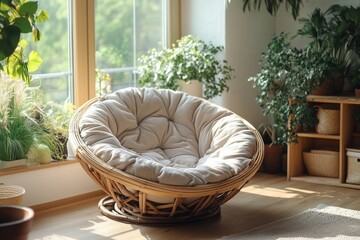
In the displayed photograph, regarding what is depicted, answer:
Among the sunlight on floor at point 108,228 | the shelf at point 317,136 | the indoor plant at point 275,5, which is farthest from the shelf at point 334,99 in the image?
the sunlight on floor at point 108,228

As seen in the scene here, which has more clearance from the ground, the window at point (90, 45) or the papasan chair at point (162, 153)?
the window at point (90, 45)

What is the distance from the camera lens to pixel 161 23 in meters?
5.42

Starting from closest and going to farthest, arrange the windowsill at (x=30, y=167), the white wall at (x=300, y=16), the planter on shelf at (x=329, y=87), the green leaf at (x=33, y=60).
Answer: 1. the green leaf at (x=33, y=60)
2. the windowsill at (x=30, y=167)
3. the planter on shelf at (x=329, y=87)
4. the white wall at (x=300, y=16)

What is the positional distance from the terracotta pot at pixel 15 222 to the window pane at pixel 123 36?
2.84 metres

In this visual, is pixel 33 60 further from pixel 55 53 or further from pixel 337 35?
pixel 337 35

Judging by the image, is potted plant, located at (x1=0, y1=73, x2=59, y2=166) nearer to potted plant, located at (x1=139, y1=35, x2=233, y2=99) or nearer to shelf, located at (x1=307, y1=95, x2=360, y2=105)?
potted plant, located at (x1=139, y1=35, x2=233, y2=99)

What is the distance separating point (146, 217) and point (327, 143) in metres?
2.11

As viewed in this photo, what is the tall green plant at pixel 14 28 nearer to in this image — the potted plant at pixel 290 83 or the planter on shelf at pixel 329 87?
the potted plant at pixel 290 83

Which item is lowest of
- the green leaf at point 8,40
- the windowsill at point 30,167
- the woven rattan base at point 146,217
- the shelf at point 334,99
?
the woven rattan base at point 146,217

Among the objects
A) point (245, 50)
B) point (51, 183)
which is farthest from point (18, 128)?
point (245, 50)

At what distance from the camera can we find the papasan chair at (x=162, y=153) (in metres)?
3.78

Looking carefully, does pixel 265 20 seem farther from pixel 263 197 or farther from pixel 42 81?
pixel 42 81

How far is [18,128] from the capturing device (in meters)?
4.25

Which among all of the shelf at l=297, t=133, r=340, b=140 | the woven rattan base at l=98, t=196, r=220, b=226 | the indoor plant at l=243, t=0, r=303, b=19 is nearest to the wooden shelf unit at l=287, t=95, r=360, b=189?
the shelf at l=297, t=133, r=340, b=140
